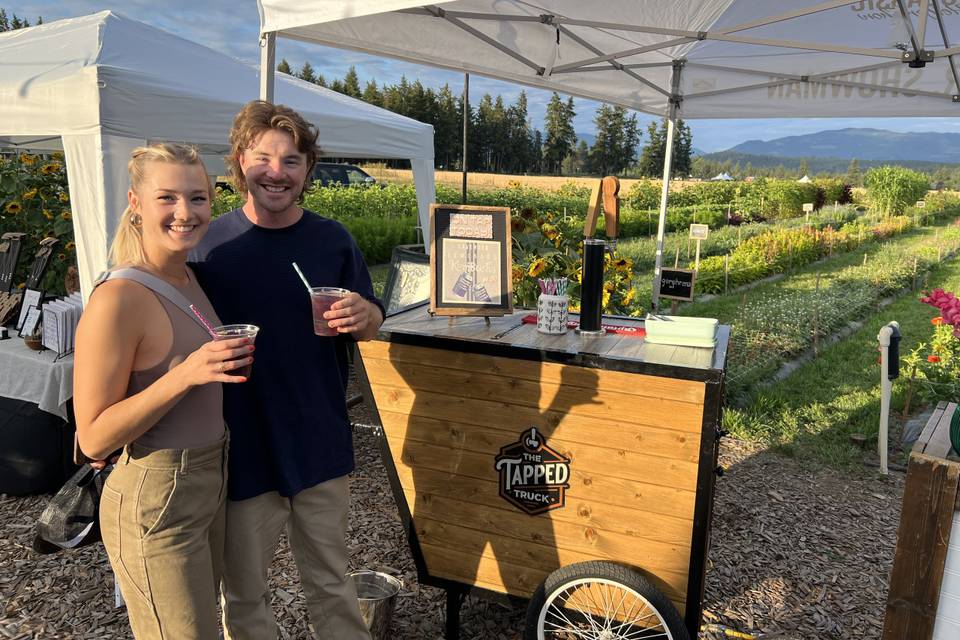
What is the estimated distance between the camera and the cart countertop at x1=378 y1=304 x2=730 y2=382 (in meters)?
1.86

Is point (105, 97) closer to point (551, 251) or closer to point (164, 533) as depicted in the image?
point (551, 251)

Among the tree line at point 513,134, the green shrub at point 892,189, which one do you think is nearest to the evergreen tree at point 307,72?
the tree line at point 513,134

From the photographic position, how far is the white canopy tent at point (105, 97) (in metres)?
3.46

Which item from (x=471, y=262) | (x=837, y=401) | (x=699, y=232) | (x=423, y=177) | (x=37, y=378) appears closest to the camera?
(x=471, y=262)

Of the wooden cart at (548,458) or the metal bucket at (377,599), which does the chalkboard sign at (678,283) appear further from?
the metal bucket at (377,599)

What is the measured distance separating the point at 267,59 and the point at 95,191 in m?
1.42

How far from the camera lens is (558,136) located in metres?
59.9

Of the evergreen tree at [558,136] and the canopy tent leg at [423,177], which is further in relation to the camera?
the evergreen tree at [558,136]

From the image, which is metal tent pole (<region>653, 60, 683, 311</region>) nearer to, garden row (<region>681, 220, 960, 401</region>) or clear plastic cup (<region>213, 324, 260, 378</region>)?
garden row (<region>681, 220, 960, 401</region>)

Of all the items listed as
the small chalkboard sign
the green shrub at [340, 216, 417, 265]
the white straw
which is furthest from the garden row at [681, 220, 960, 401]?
the green shrub at [340, 216, 417, 265]

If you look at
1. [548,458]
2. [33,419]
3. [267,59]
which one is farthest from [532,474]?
[33,419]

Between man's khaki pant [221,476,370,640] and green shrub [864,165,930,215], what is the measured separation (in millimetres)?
23659

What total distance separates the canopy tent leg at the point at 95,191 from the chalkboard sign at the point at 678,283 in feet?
11.5

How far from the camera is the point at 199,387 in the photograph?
146 centimetres
